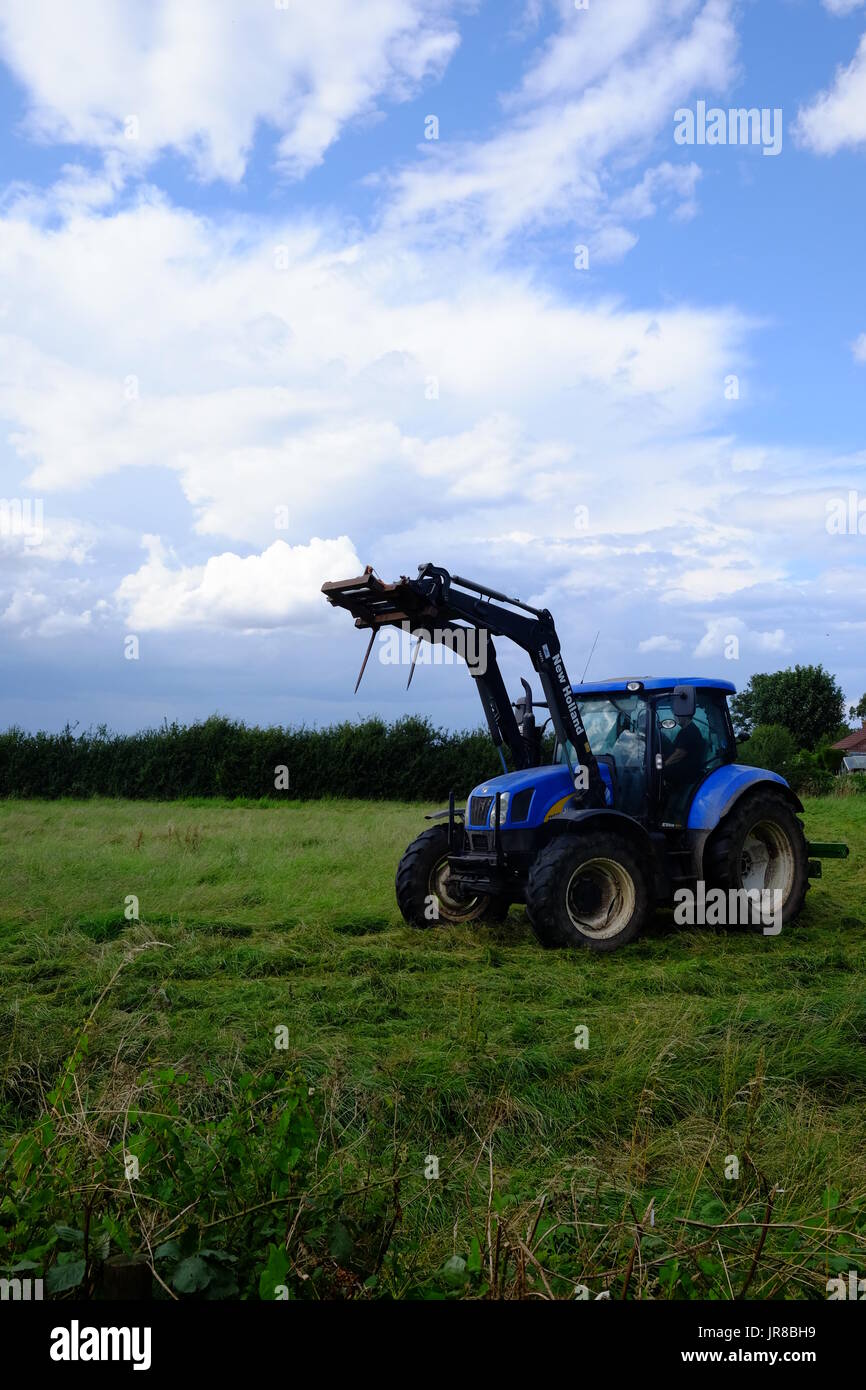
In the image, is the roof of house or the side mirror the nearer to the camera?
the side mirror

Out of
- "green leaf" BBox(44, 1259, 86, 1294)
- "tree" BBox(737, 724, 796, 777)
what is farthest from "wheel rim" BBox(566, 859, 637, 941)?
"tree" BBox(737, 724, 796, 777)

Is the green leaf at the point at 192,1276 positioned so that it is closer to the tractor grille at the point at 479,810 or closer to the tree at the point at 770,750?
the tractor grille at the point at 479,810

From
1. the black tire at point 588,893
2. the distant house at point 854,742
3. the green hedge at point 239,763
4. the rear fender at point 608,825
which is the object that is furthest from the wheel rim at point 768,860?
the distant house at point 854,742

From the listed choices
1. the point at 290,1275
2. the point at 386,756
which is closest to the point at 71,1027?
the point at 290,1275

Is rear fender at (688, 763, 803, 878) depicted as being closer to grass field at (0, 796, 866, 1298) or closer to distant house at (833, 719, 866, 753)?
grass field at (0, 796, 866, 1298)

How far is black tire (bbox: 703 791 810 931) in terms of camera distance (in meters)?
9.18

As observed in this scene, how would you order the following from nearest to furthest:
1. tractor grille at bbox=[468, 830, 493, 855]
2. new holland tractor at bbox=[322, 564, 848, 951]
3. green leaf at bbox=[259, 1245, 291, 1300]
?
green leaf at bbox=[259, 1245, 291, 1300] → new holland tractor at bbox=[322, 564, 848, 951] → tractor grille at bbox=[468, 830, 493, 855]

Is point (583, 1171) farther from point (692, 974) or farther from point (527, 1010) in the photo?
point (692, 974)

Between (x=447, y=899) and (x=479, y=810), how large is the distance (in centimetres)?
95

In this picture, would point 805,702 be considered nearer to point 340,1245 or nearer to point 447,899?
point 447,899

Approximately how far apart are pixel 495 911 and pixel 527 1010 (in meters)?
3.20

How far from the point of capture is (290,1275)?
2.87 metres

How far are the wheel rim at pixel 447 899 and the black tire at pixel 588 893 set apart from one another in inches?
46.3
